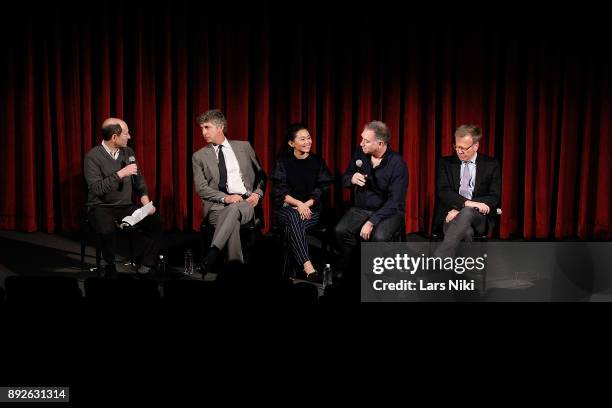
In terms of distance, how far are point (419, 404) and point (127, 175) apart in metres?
3.30

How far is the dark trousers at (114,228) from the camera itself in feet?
15.7

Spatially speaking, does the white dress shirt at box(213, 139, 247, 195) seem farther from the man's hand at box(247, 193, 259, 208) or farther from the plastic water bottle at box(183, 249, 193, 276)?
the plastic water bottle at box(183, 249, 193, 276)

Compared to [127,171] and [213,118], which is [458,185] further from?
[127,171]

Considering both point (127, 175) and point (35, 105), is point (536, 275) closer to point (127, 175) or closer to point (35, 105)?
point (127, 175)

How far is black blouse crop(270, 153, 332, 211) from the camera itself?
5.07 metres

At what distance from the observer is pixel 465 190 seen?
4.75m

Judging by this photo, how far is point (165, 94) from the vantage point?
6289 mm

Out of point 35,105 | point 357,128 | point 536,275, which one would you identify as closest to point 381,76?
point 357,128

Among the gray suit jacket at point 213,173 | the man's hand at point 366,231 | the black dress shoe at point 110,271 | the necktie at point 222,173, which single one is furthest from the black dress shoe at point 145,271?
the man's hand at point 366,231

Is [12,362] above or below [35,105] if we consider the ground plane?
below

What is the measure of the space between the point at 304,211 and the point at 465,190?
1089mm

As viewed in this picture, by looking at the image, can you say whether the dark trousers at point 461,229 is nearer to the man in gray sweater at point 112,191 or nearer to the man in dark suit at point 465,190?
the man in dark suit at point 465,190

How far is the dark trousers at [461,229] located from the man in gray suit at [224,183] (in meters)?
1.35

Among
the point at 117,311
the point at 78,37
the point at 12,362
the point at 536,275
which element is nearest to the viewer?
the point at 12,362
